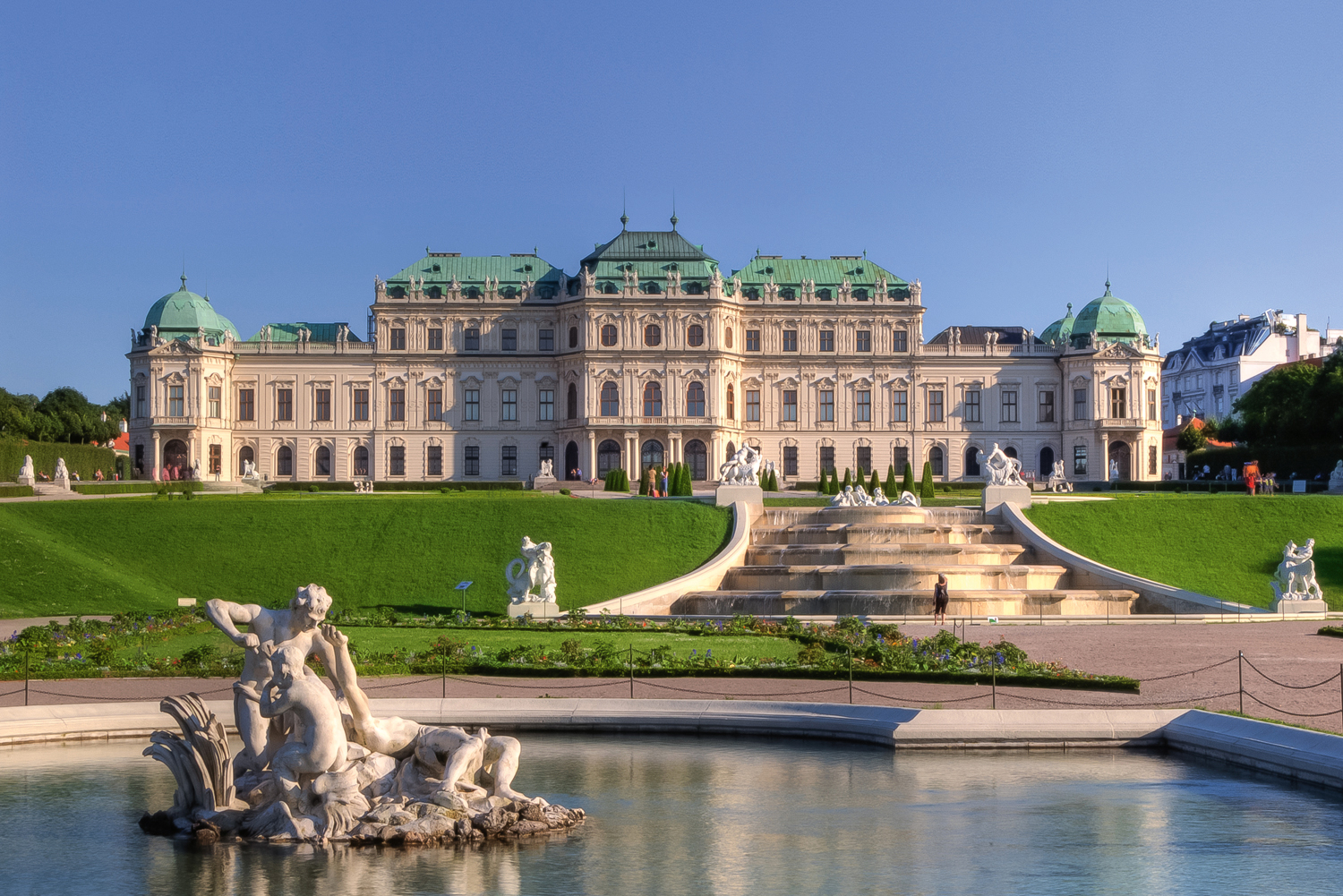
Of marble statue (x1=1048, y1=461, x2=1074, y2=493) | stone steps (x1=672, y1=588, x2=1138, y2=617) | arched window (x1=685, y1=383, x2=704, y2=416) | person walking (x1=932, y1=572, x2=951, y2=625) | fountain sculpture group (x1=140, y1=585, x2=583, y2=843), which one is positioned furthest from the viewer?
arched window (x1=685, y1=383, x2=704, y2=416)

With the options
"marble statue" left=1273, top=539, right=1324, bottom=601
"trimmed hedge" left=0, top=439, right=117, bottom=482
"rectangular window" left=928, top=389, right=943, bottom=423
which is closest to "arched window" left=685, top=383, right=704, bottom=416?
"rectangular window" left=928, top=389, right=943, bottom=423

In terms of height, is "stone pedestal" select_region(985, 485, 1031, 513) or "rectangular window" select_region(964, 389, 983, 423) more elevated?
"rectangular window" select_region(964, 389, 983, 423)

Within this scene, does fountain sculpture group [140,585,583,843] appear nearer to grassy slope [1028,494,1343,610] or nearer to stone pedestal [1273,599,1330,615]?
stone pedestal [1273,599,1330,615]

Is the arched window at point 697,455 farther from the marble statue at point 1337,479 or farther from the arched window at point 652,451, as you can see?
the marble statue at point 1337,479

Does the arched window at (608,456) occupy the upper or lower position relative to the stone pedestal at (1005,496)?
upper

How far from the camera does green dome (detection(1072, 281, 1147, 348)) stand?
255ft

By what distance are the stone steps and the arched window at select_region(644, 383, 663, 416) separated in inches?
1607

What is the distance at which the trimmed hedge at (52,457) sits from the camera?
5859 centimetres

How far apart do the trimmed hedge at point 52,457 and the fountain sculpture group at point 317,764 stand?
51244mm

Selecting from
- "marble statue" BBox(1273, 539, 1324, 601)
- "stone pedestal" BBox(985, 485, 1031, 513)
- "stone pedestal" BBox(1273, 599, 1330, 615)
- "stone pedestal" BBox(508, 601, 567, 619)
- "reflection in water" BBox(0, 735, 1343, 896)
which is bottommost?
"reflection in water" BBox(0, 735, 1343, 896)

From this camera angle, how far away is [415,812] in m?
11.2

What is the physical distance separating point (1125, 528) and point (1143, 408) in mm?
39639

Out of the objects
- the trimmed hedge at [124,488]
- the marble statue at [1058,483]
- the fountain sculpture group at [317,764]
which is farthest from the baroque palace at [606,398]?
the fountain sculpture group at [317,764]

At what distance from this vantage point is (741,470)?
4334 cm
